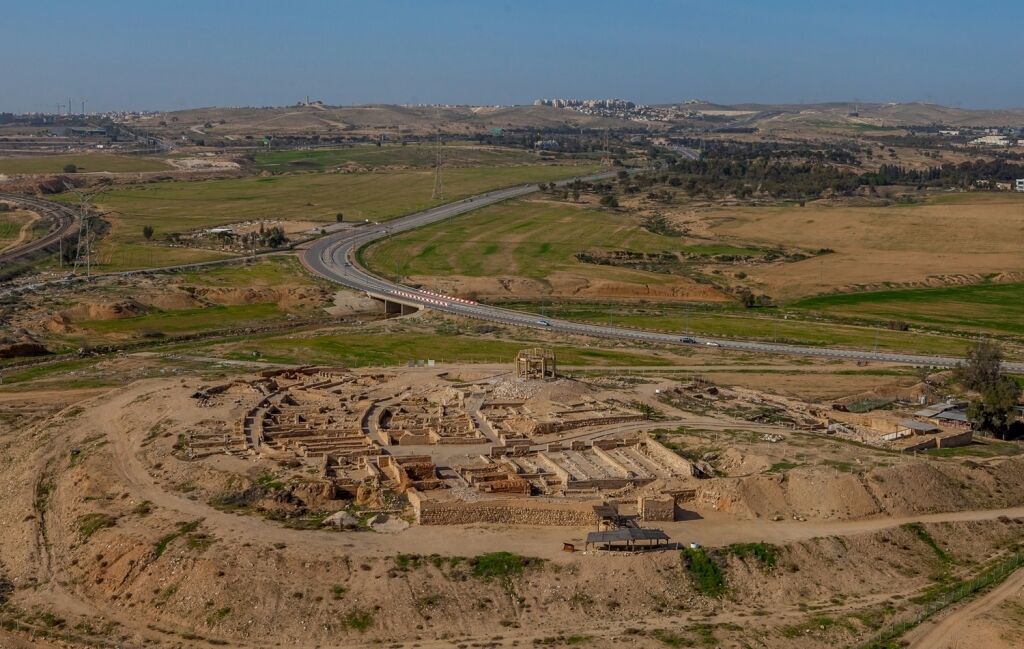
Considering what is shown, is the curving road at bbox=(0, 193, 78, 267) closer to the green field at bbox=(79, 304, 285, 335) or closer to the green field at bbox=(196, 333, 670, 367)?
the green field at bbox=(79, 304, 285, 335)

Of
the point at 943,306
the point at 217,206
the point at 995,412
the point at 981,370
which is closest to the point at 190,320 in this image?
the point at 981,370

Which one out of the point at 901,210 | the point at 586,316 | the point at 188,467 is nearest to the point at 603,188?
the point at 901,210

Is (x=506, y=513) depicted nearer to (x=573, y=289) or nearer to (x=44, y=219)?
(x=573, y=289)

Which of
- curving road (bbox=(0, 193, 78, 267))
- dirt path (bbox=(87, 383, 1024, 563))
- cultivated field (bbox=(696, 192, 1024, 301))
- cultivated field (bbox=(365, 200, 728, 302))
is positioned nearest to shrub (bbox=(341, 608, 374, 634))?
dirt path (bbox=(87, 383, 1024, 563))

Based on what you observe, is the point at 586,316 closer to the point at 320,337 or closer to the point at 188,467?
the point at 320,337

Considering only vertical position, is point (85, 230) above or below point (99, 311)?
above

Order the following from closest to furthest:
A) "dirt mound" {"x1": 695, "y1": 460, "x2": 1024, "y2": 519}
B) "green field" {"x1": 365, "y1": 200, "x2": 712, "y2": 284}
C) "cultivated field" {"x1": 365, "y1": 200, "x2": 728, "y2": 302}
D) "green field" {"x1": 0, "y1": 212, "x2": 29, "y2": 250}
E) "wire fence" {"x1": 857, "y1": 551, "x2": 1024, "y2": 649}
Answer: "wire fence" {"x1": 857, "y1": 551, "x2": 1024, "y2": 649} → "dirt mound" {"x1": 695, "y1": 460, "x2": 1024, "y2": 519} → "cultivated field" {"x1": 365, "y1": 200, "x2": 728, "y2": 302} → "green field" {"x1": 365, "y1": 200, "x2": 712, "y2": 284} → "green field" {"x1": 0, "y1": 212, "x2": 29, "y2": 250}
